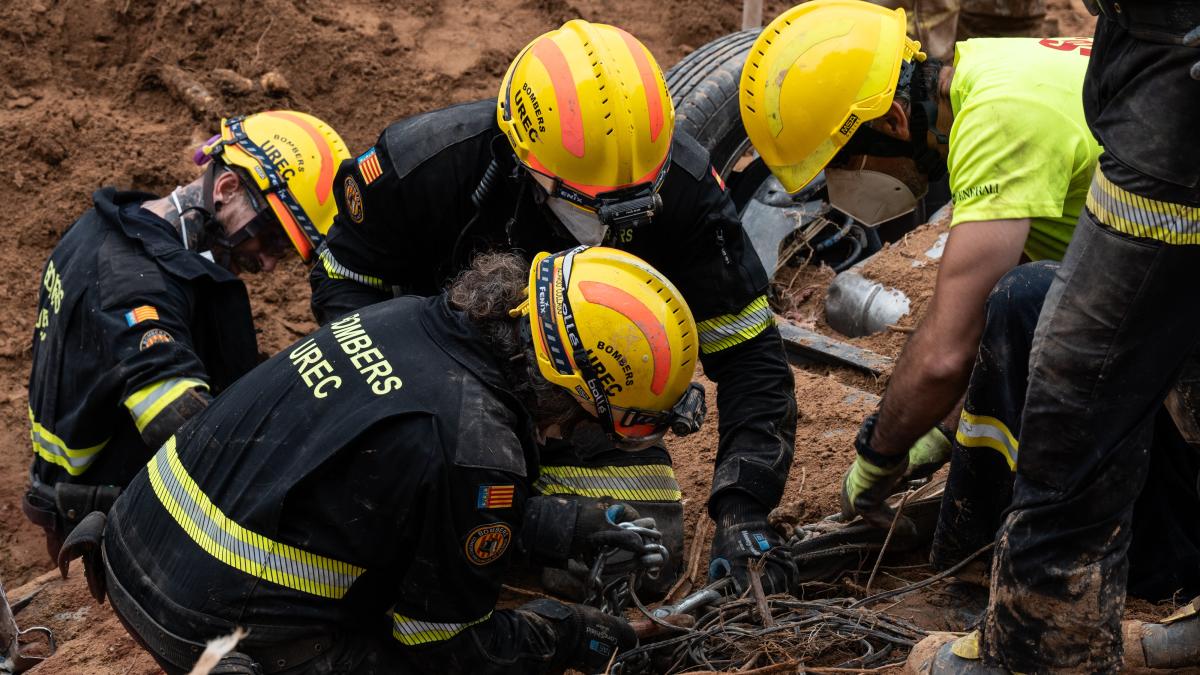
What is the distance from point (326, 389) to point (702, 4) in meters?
6.46

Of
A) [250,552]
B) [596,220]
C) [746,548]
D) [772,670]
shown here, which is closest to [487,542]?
[250,552]

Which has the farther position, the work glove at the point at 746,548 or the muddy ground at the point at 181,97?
the muddy ground at the point at 181,97

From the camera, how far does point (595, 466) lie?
169 inches

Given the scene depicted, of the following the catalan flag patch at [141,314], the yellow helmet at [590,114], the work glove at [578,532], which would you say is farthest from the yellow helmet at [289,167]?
the work glove at [578,532]

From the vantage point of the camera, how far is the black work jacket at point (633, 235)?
4.18m

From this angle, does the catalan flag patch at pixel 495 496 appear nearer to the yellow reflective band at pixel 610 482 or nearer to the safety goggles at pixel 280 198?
the yellow reflective band at pixel 610 482

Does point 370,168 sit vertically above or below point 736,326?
above

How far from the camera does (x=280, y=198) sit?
15.3 feet

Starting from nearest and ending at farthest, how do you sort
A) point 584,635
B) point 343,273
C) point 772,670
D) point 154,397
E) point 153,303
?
point 772,670
point 584,635
point 154,397
point 153,303
point 343,273

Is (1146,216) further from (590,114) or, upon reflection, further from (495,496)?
(590,114)

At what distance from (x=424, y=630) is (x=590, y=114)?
1.67 metres

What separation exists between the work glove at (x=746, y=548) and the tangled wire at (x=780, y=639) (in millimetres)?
132

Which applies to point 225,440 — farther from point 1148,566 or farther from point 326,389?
point 1148,566

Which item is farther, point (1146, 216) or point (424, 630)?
point (424, 630)
